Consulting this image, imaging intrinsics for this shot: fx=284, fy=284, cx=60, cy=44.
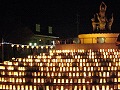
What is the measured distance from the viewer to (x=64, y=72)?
22891 mm

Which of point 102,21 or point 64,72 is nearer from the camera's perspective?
point 64,72

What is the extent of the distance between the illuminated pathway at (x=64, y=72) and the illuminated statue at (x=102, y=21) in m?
8.22

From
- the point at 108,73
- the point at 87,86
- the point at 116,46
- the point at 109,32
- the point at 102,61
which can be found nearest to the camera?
the point at 87,86

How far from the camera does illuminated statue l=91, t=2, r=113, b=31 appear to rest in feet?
111

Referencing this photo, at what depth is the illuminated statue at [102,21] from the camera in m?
33.9

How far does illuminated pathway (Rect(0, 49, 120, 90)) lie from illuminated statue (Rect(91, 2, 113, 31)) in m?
8.22

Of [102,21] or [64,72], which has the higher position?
[102,21]

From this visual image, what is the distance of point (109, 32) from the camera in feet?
108

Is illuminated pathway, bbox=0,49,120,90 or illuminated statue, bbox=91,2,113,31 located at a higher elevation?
illuminated statue, bbox=91,2,113,31

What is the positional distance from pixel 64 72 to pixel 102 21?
510 inches

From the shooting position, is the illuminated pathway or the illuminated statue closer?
the illuminated pathway

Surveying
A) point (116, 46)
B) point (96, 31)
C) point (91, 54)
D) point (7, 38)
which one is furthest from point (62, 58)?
point (7, 38)

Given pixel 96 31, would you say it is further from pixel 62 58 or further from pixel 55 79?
pixel 55 79

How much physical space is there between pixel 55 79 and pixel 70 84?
1.33m
